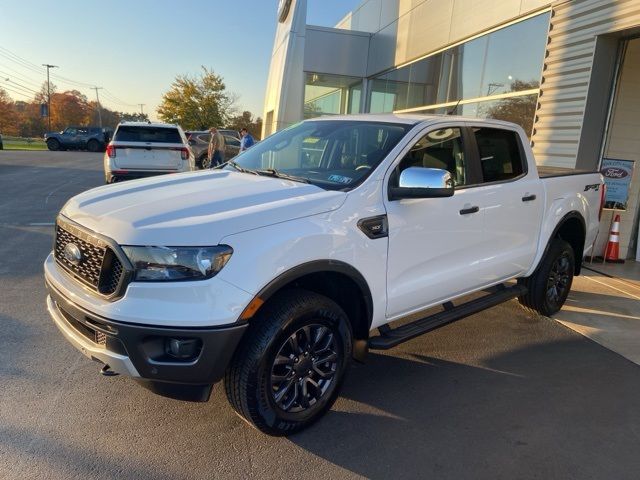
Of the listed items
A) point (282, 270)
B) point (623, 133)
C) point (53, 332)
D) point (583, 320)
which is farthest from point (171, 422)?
point (623, 133)

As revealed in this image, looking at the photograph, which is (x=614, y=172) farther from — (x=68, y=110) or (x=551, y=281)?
(x=68, y=110)

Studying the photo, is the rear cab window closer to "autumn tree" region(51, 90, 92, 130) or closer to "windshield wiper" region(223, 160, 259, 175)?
"windshield wiper" region(223, 160, 259, 175)

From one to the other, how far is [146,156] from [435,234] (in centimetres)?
812

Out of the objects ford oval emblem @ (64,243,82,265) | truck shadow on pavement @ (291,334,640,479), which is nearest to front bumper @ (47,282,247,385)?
ford oval emblem @ (64,243,82,265)

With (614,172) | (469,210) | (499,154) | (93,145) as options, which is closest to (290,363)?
(469,210)

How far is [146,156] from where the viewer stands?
1009cm

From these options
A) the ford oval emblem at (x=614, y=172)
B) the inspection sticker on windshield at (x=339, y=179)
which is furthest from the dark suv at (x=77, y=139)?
the inspection sticker on windshield at (x=339, y=179)

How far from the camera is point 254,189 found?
3.08 m

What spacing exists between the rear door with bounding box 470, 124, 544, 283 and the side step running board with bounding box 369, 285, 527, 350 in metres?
0.17

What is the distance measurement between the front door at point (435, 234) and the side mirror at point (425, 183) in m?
0.11

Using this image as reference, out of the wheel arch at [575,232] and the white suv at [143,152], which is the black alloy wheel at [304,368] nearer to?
the wheel arch at [575,232]

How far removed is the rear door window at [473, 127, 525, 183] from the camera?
13.3 feet

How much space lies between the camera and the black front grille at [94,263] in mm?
2496

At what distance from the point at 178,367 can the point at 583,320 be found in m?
4.31
